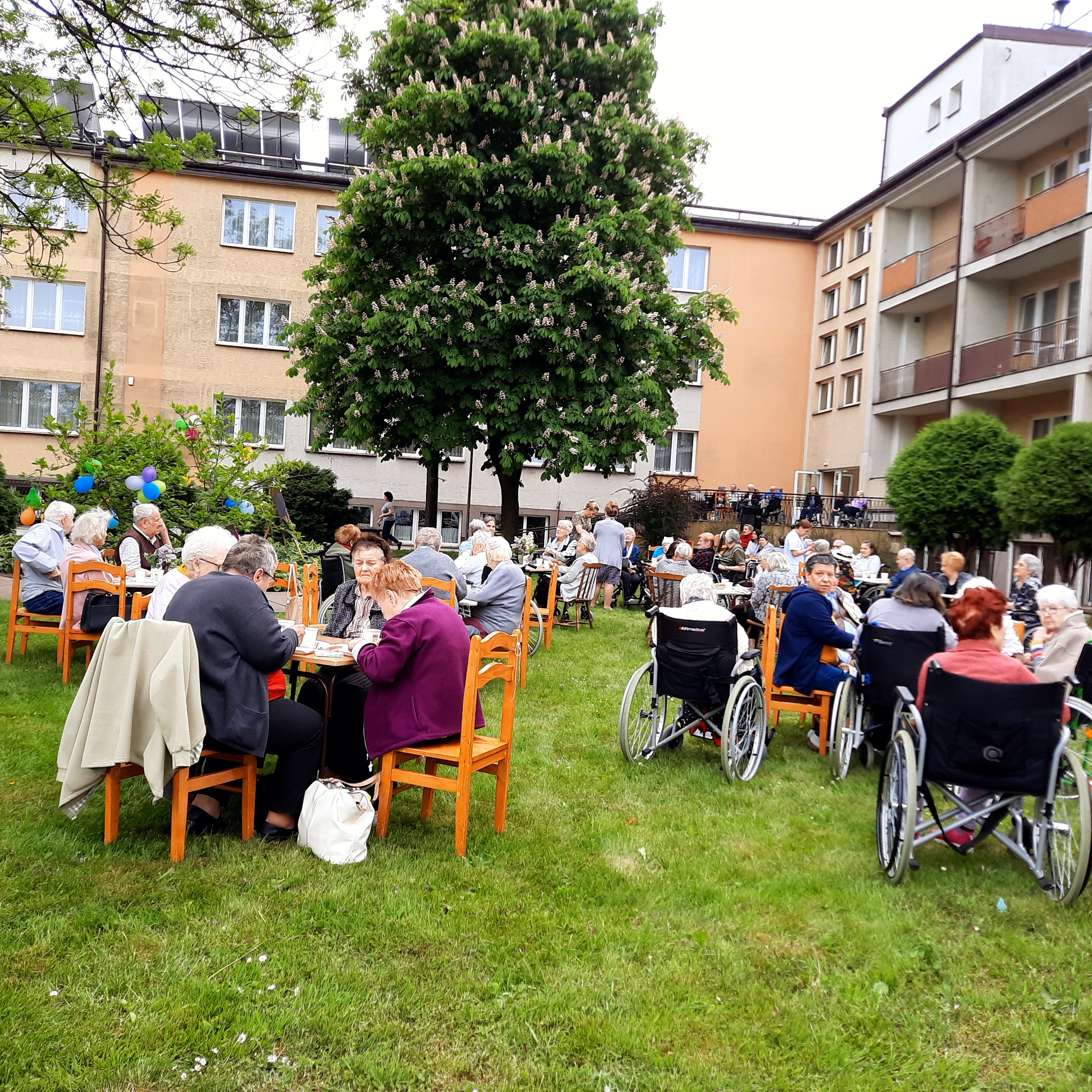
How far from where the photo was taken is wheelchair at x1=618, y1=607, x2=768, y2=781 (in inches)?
250

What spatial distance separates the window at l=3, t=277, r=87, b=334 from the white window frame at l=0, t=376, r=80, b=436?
1344 mm

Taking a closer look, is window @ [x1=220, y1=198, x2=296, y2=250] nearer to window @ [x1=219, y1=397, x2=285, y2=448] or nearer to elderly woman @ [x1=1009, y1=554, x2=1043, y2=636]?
window @ [x1=219, y1=397, x2=285, y2=448]

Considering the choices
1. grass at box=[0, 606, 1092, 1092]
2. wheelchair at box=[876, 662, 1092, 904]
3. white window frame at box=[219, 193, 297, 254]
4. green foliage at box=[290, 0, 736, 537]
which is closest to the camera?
grass at box=[0, 606, 1092, 1092]

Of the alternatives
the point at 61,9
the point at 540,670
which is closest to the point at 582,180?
the point at 540,670

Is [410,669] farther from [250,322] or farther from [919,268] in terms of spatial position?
[919,268]

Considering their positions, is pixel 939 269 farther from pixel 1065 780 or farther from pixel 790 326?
pixel 1065 780

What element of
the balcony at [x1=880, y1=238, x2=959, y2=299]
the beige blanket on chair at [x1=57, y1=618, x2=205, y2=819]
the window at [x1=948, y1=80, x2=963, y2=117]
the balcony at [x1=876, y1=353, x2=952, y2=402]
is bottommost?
the beige blanket on chair at [x1=57, y1=618, x2=205, y2=819]

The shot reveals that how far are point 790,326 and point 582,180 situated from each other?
17013 mm

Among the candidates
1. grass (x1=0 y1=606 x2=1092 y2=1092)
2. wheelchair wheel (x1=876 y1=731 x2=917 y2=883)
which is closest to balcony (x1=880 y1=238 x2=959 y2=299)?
wheelchair wheel (x1=876 y1=731 x2=917 y2=883)

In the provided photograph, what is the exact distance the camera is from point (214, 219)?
26.1 meters

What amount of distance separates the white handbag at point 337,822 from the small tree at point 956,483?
16350 millimetres

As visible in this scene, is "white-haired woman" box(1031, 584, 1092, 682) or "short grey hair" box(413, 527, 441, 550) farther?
"short grey hair" box(413, 527, 441, 550)

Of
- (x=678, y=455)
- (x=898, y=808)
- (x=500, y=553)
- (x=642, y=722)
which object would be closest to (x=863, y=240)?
(x=678, y=455)

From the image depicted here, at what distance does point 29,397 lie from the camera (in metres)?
25.7
